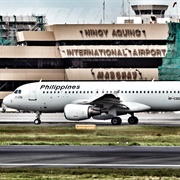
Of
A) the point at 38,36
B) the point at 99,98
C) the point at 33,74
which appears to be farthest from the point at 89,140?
the point at 38,36

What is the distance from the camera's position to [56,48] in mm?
104812

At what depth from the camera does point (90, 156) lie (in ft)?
119

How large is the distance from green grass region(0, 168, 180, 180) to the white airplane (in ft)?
101

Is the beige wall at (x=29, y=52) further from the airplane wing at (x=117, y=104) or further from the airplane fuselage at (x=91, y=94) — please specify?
the airplane wing at (x=117, y=104)

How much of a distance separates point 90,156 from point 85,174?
6036 millimetres

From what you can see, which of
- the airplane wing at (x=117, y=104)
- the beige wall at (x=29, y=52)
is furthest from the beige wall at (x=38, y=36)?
the airplane wing at (x=117, y=104)

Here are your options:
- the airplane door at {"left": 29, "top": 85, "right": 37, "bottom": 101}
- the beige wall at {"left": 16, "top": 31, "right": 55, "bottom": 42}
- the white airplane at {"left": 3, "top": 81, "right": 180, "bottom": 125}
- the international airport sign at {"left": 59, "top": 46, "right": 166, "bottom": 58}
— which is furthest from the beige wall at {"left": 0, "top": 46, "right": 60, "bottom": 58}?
the airplane door at {"left": 29, "top": 85, "right": 37, "bottom": 101}

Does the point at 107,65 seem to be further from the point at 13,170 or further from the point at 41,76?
the point at 13,170

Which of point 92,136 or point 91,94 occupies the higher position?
point 91,94

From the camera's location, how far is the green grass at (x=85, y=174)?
29.5 meters

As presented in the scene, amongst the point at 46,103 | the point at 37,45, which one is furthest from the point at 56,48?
the point at 46,103

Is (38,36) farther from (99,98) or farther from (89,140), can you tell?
(89,140)

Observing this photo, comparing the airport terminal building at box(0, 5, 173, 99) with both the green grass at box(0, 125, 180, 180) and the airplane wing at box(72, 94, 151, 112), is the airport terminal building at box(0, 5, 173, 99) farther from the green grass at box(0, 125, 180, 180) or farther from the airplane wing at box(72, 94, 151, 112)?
the green grass at box(0, 125, 180, 180)

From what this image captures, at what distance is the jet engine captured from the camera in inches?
2443
